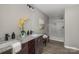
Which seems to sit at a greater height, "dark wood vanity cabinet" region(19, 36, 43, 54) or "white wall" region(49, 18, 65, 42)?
"white wall" region(49, 18, 65, 42)

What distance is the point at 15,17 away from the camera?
136 centimetres

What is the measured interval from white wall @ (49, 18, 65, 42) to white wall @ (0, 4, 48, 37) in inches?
5.8

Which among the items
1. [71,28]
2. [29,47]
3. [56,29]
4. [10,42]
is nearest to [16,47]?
[10,42]

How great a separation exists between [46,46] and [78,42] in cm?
51

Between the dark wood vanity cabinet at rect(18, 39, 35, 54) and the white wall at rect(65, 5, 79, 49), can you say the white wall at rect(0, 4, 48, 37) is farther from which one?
the white wall at rect(65, 5, 79, 49)

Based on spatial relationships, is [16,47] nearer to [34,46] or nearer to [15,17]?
[34,46]

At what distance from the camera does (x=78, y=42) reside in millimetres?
1341

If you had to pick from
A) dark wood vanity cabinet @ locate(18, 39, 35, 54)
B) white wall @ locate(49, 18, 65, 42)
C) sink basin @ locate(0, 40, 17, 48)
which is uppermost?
white wall @ locate(49, 18, 65, 42)

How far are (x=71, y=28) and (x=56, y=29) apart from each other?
25cm

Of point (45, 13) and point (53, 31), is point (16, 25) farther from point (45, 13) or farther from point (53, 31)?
point (53, 31)

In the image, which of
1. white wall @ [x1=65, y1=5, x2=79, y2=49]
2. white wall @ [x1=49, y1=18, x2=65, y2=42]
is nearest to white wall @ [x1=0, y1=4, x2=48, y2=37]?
white wall @ [x1=49, y1=18, x2=65, y2=42]

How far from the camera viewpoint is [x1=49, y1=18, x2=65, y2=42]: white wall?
1449mm
